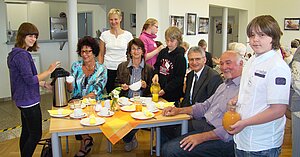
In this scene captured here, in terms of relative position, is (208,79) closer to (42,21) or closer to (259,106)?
(259,106)

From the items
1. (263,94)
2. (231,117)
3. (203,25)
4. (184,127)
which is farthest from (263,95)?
(203,25)

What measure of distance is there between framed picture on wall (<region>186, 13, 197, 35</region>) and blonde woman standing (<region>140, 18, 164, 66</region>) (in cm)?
293

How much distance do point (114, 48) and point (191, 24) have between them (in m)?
3.58

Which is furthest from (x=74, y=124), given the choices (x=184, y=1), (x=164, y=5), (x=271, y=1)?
(x=271, y=1)

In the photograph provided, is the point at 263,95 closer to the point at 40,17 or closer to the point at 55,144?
the point at 55,144

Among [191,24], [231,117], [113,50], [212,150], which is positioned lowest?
[212,150]

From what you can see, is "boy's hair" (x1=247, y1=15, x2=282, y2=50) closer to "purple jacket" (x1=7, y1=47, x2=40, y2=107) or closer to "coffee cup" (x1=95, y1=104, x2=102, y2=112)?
"coffee cup" (x1=95, y1=104, x2=102, y2=112)

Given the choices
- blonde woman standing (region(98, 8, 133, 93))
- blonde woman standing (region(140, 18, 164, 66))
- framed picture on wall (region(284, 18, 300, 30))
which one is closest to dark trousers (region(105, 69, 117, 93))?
blonde woman standing (region(98, 8, 133, 93))

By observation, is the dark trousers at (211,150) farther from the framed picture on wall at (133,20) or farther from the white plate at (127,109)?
the framed picture on wall at (133,20)

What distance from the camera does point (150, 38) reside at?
3.84 m

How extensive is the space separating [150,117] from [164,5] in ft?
12.7

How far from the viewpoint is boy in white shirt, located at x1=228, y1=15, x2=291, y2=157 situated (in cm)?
150

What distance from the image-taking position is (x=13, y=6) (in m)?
8.62

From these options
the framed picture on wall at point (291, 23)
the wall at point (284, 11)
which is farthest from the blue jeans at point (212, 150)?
the framed picture on wall at point (291, 23)
